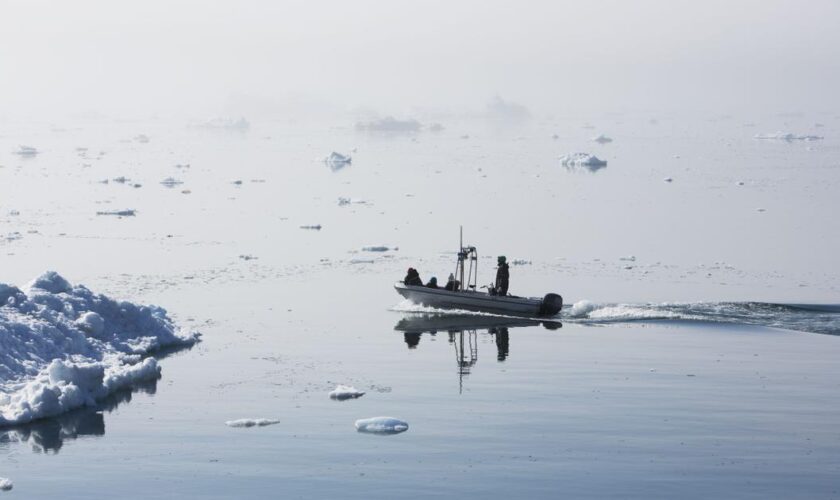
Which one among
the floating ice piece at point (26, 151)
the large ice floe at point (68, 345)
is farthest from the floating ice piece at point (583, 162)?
the large ice floe at point (68, 345)

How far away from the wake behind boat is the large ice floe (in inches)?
372

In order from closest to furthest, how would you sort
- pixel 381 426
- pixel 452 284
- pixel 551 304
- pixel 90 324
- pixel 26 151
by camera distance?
1. pixel 381 426
2. pixel 90 324
3. pixel 551 304
4. pixel 452 284
5. pixel 26 151

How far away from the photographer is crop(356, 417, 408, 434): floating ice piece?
26.8 meters

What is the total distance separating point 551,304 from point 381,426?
1542 cm

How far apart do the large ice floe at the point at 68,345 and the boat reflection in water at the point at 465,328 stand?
756 centimetres

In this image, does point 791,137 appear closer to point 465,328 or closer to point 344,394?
point 465,328

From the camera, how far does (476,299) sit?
42.5 metres

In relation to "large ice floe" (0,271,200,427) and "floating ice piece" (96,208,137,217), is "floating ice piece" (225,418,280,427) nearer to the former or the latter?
"large ice floe" (0,271,200,427)

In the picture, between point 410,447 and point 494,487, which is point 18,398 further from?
point 494,487

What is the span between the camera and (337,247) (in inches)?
2335

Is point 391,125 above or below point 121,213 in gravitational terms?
above

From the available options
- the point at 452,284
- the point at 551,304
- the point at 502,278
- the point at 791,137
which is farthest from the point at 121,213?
the point at 791,137

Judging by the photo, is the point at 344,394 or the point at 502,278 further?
the point at 502,278

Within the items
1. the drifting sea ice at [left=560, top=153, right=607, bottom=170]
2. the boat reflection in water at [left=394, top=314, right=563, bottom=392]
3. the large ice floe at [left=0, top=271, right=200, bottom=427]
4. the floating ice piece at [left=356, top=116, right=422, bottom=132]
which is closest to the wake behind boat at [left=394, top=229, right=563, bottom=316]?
→ the boat reflection in water at [left=394, top=314, right=563, bottom=392]
